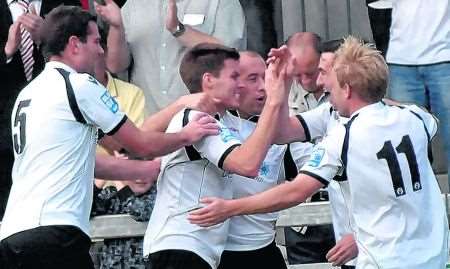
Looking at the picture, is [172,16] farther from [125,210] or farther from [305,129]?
[305,129]

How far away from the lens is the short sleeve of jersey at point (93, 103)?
6223 mm

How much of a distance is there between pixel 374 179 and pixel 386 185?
0.20 ft

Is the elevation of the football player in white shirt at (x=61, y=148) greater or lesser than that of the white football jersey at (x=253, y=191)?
greater

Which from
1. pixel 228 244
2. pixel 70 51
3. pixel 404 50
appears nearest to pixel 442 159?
pixel 404 50

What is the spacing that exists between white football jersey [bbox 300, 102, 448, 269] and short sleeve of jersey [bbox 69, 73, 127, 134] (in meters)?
1.00

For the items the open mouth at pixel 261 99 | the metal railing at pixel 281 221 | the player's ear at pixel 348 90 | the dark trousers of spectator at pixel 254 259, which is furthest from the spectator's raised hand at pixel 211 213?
the metal railing at pixel 281 221

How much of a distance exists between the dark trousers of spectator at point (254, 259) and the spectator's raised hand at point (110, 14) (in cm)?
231

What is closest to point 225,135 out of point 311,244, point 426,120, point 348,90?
point 348,90

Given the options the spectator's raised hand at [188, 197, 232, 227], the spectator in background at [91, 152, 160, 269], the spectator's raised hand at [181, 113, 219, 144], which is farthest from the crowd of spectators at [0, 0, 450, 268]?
the spectator's raised hand at [188, 197, 232, 227]

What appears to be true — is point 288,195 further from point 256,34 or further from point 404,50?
point 256,34

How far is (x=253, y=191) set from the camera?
22.6 ft

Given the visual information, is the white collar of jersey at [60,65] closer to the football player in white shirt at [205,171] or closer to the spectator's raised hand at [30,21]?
the football player in white shirt at [205,171]

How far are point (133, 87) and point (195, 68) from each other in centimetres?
177

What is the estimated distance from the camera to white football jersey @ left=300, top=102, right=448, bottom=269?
6008mm
